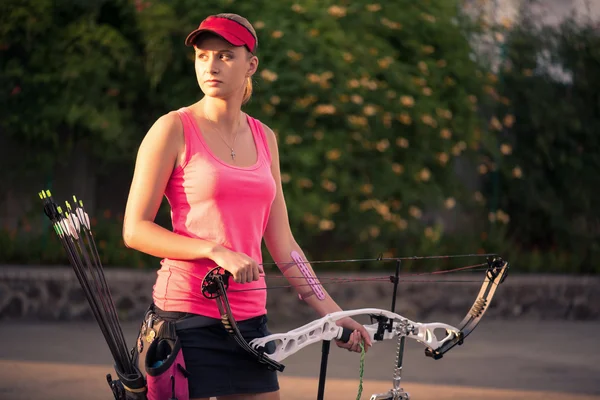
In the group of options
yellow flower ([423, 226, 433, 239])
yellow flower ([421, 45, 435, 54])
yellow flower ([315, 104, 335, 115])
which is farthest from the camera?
yellow flower ([423, 226, 433, 239])

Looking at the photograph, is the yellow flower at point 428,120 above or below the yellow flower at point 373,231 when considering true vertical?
above

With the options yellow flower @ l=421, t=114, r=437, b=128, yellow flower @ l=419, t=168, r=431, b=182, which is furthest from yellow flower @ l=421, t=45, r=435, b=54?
yellow flower @ l=419, t=168, r=431, b=182

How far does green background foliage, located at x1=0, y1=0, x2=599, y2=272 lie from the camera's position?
Answer: 1178 centimetres

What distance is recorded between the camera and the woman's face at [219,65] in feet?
12.7

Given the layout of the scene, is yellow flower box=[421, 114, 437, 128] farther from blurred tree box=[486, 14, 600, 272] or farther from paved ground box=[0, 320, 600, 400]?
paved ground box=[0, 320, 600, 400]

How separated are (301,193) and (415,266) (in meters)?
1.68

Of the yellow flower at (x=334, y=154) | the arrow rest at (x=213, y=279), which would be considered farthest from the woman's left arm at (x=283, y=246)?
the yellow flower at (x=334, y=154)

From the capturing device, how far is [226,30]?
152 inches

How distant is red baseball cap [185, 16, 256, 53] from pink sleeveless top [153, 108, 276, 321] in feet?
0.97

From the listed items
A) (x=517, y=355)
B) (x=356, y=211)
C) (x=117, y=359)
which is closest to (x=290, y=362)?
(x=517, y=355)

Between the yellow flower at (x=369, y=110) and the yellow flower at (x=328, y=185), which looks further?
the yellow flower at (x=369, y=110)

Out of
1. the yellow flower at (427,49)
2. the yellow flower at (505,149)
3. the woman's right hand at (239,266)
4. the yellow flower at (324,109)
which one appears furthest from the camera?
the yellow flower at (505,149)

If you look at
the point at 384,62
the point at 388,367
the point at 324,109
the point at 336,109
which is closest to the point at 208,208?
the point at 388,367

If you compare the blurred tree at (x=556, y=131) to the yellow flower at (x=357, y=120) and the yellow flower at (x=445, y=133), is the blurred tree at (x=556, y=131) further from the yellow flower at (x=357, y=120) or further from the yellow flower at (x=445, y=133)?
Answer: the yellow flower at (x=357, y=120)
